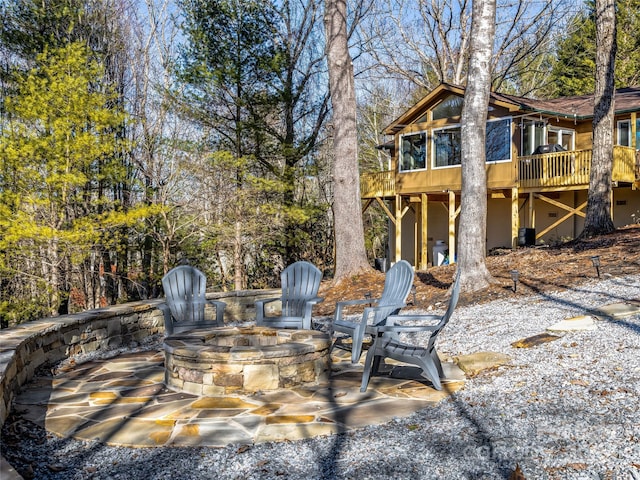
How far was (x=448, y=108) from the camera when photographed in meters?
15.6

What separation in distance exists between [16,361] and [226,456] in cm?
207

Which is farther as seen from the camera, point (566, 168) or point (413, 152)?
point (413, 152)

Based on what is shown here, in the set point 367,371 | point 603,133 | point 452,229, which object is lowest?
point 367,371

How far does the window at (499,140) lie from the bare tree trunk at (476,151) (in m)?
7.11

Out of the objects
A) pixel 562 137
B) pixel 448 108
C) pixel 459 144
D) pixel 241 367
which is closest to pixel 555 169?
pixel 562 137

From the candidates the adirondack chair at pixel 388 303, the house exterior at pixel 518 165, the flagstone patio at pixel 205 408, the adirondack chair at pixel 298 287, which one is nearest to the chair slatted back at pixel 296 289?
the adirondack chair at pixel 298 287

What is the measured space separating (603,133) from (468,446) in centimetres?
966

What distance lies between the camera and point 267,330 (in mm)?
5023

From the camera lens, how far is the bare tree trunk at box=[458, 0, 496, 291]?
24.6 ft

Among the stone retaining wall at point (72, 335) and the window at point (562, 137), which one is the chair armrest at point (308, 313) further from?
the window at point (562, 137)

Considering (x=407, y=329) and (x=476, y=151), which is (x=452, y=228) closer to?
(x=476, y=151)

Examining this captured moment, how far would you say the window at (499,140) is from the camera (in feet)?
46.9

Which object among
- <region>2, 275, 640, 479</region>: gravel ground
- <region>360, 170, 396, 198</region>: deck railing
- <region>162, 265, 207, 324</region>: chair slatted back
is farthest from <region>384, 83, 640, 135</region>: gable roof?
<region>2, 275, 640, 479</region>: gravel ground

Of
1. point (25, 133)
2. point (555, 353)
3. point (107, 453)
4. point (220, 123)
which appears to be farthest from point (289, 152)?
point (107, 453)
